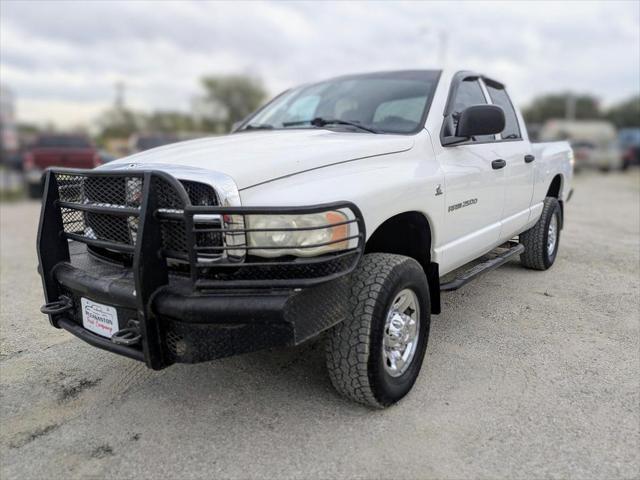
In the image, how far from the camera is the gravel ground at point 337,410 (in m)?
2.41

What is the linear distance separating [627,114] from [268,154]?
3117 inches

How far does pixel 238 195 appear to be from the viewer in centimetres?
240

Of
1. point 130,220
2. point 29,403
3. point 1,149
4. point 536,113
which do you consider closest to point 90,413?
point 29,403

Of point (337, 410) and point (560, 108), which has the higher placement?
point (560, 108)

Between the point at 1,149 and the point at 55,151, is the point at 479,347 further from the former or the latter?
→ the point at 1,149

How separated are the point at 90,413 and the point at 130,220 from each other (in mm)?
1090

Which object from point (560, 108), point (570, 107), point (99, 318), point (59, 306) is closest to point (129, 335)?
point (99, 318)

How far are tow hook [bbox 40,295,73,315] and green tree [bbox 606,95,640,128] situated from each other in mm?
77085

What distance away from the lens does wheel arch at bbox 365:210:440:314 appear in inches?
126

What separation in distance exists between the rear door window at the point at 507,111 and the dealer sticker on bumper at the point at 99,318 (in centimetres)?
336

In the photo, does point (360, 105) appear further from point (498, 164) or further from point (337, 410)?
point (337, 410)

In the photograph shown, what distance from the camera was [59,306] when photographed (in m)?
2.81

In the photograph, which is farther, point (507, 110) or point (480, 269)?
point (507, 110)

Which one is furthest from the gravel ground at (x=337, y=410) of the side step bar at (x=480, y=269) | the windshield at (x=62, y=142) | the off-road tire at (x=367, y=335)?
the windshield at (x=62, y=142)
